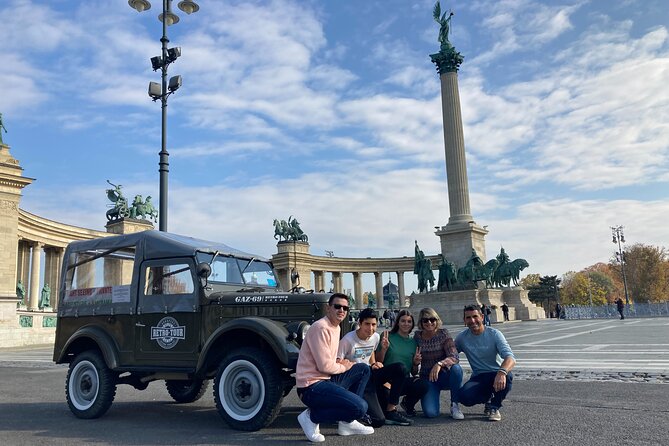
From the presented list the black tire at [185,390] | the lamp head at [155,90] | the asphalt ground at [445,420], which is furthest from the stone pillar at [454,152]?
the black tire at [185,390]

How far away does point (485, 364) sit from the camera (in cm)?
707

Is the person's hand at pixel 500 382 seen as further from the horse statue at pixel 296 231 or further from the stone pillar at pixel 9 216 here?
the horse statue at pixel 296 231

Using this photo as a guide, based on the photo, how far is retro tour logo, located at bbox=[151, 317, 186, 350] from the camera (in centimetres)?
760

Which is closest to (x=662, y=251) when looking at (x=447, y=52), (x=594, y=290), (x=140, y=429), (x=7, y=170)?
(x=594, y=290)

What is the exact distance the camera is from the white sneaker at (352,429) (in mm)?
6270

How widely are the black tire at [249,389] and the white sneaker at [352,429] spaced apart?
890mm

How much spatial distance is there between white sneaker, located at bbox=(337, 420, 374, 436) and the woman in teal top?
2.60 feet

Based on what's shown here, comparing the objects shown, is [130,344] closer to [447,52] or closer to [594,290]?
[447,52]

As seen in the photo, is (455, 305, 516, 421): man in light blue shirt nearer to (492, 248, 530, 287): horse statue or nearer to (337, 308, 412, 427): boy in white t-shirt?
(337, 308, 412, 427): boy in white t-shirt

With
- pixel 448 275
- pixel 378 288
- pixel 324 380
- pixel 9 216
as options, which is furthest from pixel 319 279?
pixel 324 380

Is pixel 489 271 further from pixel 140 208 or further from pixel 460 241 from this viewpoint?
pixel 140 208

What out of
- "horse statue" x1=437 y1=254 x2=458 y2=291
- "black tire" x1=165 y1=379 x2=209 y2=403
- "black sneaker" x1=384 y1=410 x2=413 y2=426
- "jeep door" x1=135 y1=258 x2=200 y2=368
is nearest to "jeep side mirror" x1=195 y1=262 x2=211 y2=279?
"jeep door" x1=135 y1=258 x2=200 y2=368

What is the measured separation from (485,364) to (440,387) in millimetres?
720

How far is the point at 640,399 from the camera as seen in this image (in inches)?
309
